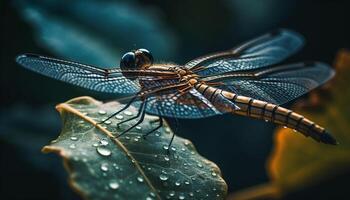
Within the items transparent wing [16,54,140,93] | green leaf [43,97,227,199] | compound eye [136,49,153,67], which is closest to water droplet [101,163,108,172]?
green leaf [43,97,227,199]

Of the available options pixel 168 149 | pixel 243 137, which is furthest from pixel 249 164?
pixel 168 149

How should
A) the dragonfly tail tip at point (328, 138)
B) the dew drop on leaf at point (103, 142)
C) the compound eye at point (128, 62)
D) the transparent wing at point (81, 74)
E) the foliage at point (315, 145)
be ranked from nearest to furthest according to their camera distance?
the dew drop on leaf at point (103, 142)
the transparent wing at point (81, 74)
the dragonfly tail tip at point (328, 138)
the compound eye at point (128, 62)
the foliage at point (315, 145)

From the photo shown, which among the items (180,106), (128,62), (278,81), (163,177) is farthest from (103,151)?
(278,81)

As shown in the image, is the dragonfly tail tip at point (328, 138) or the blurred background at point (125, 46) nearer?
the dragonfly tail tip at point (328, 138)

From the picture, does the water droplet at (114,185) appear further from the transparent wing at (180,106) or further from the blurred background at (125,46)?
the blurred background at (125,46)

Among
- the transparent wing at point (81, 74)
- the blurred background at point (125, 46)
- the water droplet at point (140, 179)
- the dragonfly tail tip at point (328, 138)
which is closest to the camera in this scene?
the water droplet at point (140, 179)

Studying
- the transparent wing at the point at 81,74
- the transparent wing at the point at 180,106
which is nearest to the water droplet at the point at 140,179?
the transparent wing at the point at 180,106

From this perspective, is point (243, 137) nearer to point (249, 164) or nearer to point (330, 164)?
point (249, 164)

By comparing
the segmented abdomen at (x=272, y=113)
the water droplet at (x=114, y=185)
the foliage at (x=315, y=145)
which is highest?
the water droplet at (x=114, y=185)
